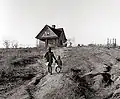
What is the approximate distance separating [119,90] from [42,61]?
11.2 metres

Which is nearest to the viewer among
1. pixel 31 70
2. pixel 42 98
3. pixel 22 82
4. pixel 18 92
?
pixel 42 98

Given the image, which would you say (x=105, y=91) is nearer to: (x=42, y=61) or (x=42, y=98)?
(x=42, y=98)

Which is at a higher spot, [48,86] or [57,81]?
[57,81]

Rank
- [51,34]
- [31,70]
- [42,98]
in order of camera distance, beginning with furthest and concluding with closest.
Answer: [51,34] < [31,70] < [42,98]

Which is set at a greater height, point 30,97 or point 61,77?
point 61,77

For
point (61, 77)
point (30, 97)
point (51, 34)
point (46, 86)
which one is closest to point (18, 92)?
point (30, 97)

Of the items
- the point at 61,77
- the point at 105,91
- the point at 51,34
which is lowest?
the point at 105,91

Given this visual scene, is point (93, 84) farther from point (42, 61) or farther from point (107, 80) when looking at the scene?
point (42, 61)

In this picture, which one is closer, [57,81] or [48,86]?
[48,86]

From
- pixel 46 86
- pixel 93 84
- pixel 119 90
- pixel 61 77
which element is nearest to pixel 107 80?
pixel 93 84

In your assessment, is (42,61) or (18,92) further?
(42,61)

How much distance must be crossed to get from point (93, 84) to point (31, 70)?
266 inches

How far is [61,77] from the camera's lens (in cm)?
1375

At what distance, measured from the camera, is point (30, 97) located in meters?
11.9
